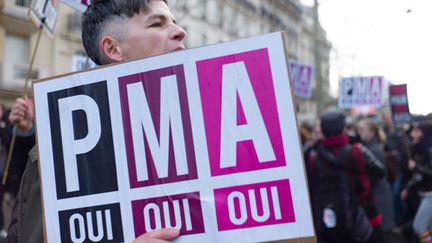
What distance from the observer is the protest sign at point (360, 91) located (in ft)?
32.5

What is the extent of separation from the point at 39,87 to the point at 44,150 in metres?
0.20

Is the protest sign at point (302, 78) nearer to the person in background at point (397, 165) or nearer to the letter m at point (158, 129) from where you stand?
the person in background at point (397, 165)

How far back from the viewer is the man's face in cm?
168

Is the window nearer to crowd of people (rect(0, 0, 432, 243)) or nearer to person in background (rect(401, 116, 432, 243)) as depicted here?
crowd of people (rect(0, 0, 432, 243))

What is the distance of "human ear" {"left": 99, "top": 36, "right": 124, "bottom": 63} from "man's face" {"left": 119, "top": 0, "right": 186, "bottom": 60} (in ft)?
0.06

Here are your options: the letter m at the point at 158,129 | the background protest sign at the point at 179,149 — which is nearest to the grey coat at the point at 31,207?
the background protest sign at the point at 179,149

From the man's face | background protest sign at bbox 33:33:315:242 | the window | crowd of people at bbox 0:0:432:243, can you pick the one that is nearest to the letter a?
background protest sign at bbox 33:33:315:242

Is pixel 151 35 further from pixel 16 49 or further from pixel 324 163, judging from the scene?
pixel 16 49

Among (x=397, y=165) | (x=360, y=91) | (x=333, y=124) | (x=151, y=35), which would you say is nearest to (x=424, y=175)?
(x=333, y=124)

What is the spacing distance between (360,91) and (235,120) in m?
9.15

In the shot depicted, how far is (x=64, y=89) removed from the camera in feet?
5.06

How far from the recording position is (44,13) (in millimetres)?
3910

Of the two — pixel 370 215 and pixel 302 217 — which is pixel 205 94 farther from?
pixel 370 215

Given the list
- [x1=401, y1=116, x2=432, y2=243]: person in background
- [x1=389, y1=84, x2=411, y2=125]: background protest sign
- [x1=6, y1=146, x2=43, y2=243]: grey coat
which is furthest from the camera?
[x1=389, y1=84, x2=411, y2=125]: background protest sign
